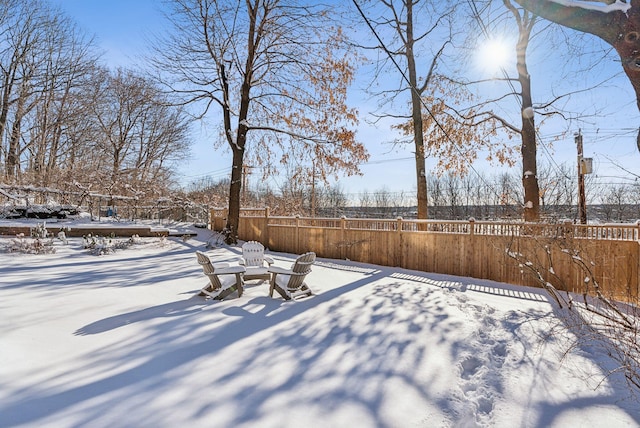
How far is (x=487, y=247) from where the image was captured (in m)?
7.23

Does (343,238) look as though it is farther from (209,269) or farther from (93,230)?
(93,230)

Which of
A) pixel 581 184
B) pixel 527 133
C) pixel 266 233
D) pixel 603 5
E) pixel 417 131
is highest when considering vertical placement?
pixel 417 131

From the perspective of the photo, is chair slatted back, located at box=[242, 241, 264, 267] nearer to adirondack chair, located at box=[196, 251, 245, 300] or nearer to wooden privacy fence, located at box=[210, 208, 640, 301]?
adirondack chair, located at box=[196, 251, 245, 300]

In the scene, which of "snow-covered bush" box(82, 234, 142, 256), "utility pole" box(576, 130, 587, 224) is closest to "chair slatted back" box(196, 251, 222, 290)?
"snow-covered bush" box(82, 234, 142, 256)

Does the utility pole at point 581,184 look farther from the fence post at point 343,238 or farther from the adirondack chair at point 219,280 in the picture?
the adirondack chair at point 219,280

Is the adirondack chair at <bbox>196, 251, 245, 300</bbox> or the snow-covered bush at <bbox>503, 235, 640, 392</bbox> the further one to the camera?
the adirondack chair at <bbox>196, 251, 245, 300</bbox>

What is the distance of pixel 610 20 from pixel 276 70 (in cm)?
1096

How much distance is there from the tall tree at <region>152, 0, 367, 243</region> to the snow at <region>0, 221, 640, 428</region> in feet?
23.5

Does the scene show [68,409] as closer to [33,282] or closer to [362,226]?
[33,282]

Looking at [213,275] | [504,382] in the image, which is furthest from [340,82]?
[504,382]

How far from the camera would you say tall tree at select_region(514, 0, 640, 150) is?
214 centimetres

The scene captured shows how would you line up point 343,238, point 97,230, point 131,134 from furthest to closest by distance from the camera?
point 131,134 → point 97,230 → point 343,238

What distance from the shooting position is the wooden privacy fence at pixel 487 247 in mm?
5660

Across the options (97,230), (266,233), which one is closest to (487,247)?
(266,233)
